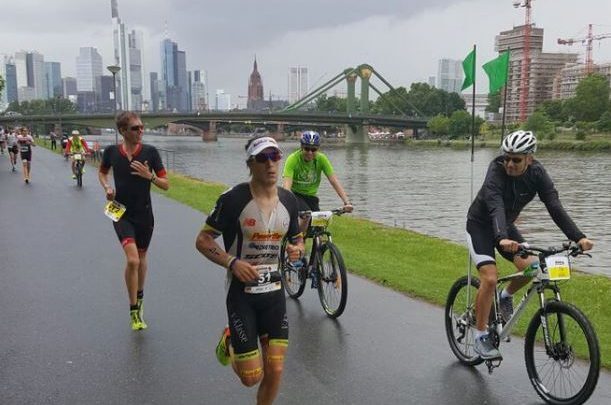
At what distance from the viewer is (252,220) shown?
3.44 meters

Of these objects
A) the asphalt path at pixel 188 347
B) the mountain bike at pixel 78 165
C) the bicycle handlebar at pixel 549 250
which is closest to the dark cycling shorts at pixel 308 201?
the asphalt path at pixel 188 347

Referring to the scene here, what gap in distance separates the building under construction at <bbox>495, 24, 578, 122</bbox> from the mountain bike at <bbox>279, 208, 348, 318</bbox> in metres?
148

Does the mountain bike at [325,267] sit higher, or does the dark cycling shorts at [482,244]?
the dark cycling shorts at [482,244]

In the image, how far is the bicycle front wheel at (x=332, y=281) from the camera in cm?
611

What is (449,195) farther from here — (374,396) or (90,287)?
(374,396)

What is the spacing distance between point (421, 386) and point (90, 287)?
14.4 feet

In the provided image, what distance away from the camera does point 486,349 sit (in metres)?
4.52

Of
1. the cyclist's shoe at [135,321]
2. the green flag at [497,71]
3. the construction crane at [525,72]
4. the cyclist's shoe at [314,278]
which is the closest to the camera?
the cyclist's shoe at [135,321]

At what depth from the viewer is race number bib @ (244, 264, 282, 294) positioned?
137 inches

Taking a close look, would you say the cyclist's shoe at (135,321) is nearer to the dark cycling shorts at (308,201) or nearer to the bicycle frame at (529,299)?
the dark cycling shorts at (308,201)

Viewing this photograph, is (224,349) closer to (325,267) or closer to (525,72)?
(325,267)

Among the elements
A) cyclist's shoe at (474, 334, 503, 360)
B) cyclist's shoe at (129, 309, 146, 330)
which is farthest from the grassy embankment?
cyclist's shoe at (129, 309, 146, 330)

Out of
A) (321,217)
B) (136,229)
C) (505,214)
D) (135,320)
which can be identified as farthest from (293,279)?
(505,214)

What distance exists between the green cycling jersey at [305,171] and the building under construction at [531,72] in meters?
148
